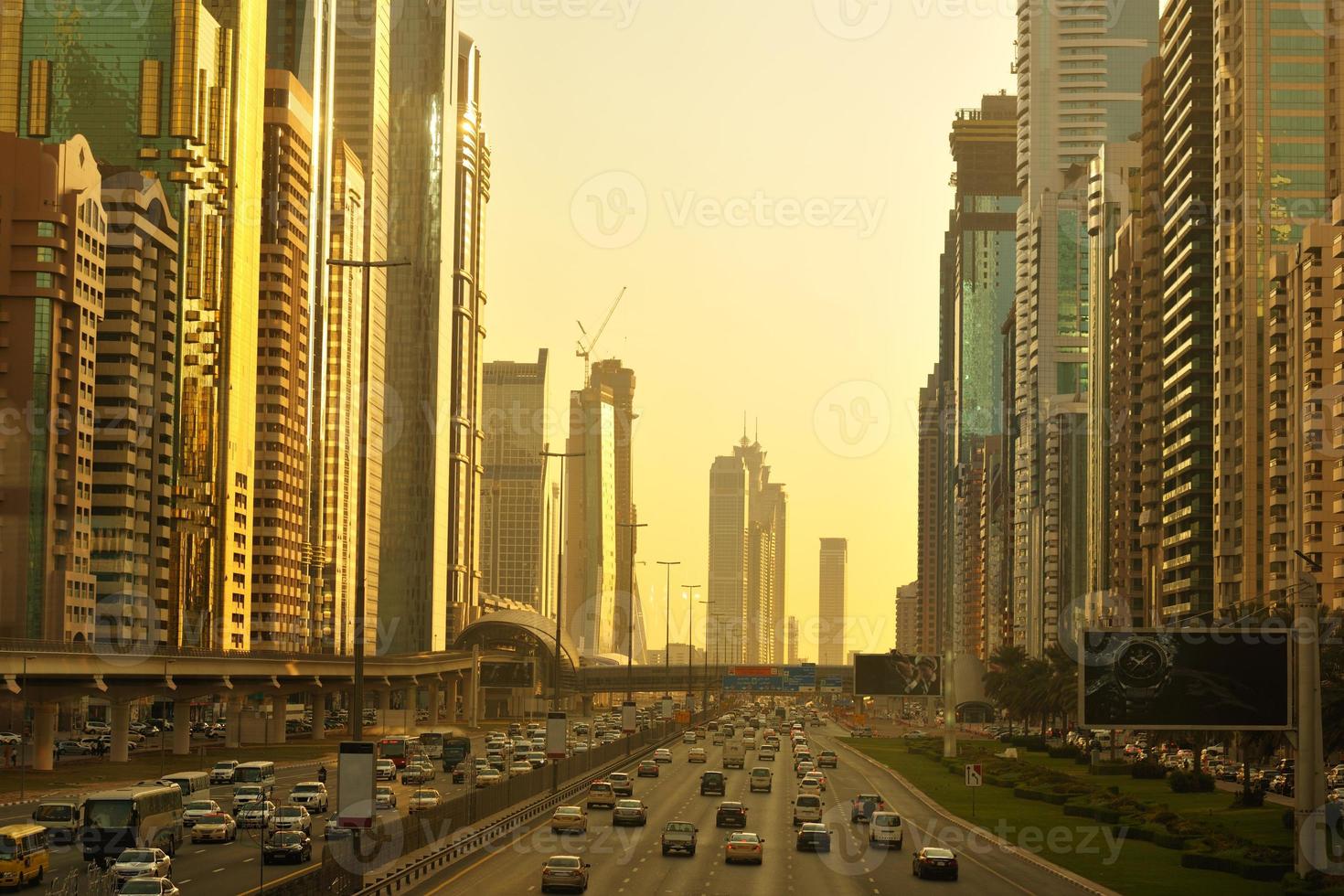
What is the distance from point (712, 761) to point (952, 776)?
77.9 ft

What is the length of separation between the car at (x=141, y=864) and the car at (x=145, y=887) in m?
2.28

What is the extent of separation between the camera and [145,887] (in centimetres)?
4659

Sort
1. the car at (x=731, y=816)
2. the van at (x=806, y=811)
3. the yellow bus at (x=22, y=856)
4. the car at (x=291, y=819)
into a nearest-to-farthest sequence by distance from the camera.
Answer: the yellow bus at (x=22, y=856), the car at (x=291, y=819), the van at (x=806, y=811), the car at (x=731, y=816)

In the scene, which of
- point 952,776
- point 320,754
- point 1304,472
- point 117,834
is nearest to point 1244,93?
point 1304,472

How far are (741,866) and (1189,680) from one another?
60.3 feet

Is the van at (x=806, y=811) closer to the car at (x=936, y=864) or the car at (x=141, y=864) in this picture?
the car at (x=936, y=864)

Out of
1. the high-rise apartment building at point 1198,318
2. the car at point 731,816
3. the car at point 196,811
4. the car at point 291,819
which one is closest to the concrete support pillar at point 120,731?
the car at point 196,811

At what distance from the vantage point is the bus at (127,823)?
203ft

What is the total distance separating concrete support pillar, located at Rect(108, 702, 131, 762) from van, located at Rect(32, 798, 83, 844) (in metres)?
64.4

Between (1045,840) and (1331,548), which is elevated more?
(1331,548)

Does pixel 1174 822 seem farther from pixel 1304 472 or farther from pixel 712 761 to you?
pixel 1304 472

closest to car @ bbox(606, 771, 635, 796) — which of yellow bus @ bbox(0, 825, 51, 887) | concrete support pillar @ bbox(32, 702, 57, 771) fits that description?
concrete support pillar @ bbox(32, 702, 57, 771)

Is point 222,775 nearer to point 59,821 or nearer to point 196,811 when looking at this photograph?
point 196,811

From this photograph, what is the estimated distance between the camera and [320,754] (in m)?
152
